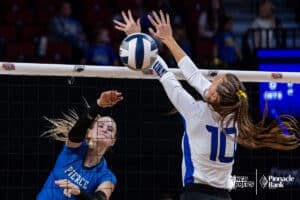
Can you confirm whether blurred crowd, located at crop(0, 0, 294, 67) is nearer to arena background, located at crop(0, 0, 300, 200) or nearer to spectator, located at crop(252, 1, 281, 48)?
spectator, located at crop(252, 1, 281, 48)

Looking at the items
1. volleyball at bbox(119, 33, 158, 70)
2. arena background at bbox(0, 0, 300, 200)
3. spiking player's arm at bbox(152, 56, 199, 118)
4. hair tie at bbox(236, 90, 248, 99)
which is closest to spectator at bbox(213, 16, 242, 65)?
arena background at bbox(0, 0, 300, 200)

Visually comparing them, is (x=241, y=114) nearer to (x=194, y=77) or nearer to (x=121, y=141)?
(x=194, y=77)

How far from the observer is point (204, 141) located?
592cm

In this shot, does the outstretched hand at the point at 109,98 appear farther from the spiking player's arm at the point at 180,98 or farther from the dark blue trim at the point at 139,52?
the spiking player's arm at the point at 180,98

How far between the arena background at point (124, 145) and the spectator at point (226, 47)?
3.37 m

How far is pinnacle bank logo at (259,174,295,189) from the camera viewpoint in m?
9.06

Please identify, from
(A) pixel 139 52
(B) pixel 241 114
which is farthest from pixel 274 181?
(B) pixel 241 114

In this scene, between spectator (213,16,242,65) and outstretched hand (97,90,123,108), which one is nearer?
outstretched hand (97,90,123,108)

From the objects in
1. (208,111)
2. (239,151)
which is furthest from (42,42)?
(208,111)

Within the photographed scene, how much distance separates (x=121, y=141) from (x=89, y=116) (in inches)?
80.7

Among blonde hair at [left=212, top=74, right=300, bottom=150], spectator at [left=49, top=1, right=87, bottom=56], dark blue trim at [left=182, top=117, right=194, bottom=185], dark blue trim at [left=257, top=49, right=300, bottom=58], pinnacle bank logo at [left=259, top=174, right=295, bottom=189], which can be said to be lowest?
pinnacle bank logo at [left=259, top=174, right=295, bottom=189]

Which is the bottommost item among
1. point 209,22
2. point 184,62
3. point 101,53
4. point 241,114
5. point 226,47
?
point 241,114

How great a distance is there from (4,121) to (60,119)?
0.54 m

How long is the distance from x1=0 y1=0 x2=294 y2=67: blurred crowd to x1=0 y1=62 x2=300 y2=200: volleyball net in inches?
104
